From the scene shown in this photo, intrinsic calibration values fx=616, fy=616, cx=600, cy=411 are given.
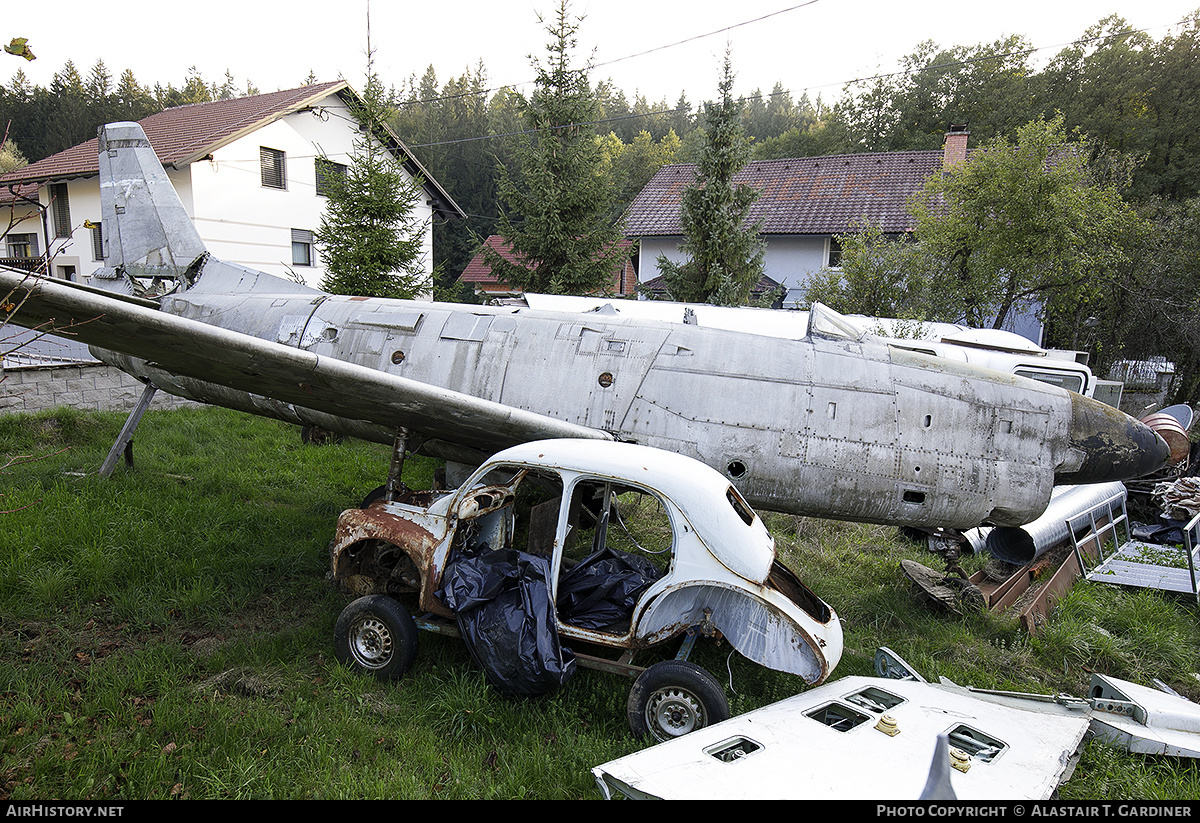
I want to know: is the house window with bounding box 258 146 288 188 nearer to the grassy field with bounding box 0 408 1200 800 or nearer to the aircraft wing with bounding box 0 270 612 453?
the grassy field with bounding box 0 408 1200 800

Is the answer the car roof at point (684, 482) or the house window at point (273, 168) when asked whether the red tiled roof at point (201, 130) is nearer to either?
the house window at point (273, 168)

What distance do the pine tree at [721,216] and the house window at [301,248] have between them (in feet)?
48.0

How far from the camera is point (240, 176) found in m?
21.3

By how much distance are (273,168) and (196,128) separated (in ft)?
9.84

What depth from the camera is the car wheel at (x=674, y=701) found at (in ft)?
12.6

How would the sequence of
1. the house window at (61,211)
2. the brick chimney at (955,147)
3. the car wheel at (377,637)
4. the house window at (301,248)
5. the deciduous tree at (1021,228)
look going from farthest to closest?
1. the brick chimney at (955,147)
2. the house window at (301,248)
3. the house window at (61,211)
4. the deciduous tree at (1021,228)
5. the car wheel at (377,637)

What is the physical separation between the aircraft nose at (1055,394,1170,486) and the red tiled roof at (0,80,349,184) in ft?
75.5

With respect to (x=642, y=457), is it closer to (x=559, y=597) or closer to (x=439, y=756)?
(x=559, y=597)

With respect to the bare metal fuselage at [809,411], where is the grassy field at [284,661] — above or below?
below

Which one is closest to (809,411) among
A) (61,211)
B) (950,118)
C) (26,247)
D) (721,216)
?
(721,216)

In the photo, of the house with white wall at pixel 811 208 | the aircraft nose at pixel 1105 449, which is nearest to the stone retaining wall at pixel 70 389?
the aircraft nose at pixel 1105 449

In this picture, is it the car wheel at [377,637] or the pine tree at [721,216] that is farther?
the pine tree at [721,216]

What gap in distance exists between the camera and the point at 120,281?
30.3 feet

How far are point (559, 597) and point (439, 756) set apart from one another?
132cm
